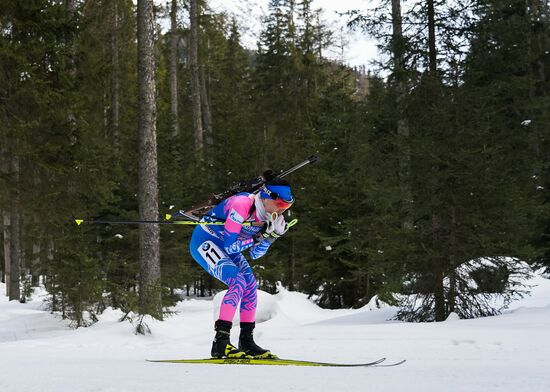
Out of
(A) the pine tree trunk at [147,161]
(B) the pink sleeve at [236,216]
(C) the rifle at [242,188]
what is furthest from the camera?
(A) the pine tree trunk at [147,161]

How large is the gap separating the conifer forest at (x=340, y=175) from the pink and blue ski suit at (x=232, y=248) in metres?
3.99

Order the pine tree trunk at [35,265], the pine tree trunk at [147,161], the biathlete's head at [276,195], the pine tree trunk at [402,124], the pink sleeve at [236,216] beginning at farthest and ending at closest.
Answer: the pine tree trunk at [35,265], the pine tree trunk at [147,161], the pine tree trunk at [402,124], the biathlete's head at [276,195], the pink sleeve at [236,216]

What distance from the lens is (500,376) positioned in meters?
4.37

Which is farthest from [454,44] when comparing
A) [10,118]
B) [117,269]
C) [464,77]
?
[117,269]

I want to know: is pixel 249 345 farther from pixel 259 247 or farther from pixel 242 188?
pixel 242 188

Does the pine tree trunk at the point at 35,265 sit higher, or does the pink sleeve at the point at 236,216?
the pink sleeve at the point at 236,216

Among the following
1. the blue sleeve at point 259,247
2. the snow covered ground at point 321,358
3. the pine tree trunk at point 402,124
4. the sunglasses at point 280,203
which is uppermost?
the pine tree trunk at point 402,124

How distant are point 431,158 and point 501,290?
2685 mm

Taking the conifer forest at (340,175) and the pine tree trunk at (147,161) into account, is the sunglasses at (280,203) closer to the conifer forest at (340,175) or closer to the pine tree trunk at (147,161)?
the conifer forest at (340,175)

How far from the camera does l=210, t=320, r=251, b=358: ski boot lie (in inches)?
229

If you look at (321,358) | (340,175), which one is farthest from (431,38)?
(321,358)

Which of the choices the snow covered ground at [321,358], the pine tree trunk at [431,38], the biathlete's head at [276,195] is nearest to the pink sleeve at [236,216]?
the biathlete's head at [276,195]

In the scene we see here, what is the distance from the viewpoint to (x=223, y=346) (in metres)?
5.87

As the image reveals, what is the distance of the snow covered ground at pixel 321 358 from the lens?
13.6ft
